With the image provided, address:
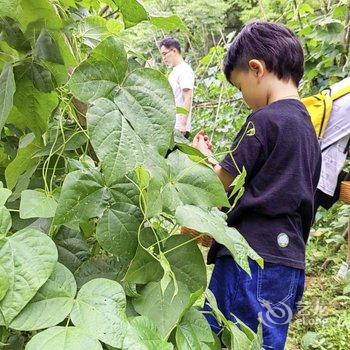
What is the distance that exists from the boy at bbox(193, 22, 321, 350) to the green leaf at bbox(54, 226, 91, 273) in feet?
1.63

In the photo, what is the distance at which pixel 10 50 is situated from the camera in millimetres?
765

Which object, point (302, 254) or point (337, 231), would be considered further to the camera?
point (337, 231)

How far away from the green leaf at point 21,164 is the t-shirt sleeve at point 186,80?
318 cm

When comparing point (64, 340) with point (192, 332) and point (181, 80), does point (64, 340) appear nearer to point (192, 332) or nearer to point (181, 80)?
point (192, 332)

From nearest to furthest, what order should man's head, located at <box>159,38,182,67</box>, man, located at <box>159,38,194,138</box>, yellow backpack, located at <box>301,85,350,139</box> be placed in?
yellow backpack, located at <box>301,85,350,139</box>, man, located at <box>159,38,194,138</box>, man's head, located at <box>159,38,182,67</box>

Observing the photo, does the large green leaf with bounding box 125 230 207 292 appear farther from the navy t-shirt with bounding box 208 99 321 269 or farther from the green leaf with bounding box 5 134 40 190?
the navy t-shirt with bounding box 208 99 321 269

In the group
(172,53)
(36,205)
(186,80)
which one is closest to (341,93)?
(36,205)

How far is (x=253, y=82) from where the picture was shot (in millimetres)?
1255

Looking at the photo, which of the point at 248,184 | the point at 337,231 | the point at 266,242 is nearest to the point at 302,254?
the point at 266,242

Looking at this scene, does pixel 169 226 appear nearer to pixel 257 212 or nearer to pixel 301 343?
pixel 257 212

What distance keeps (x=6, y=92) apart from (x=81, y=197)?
0.17 m

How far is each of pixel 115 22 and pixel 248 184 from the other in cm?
54

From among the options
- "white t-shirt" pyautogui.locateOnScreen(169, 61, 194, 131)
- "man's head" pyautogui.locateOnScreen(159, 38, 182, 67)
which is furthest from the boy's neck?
"man's head" pyautogui.locateOnScreen(159, 38, 182, 67)

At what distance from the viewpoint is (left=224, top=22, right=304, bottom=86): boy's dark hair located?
4.02 feet
